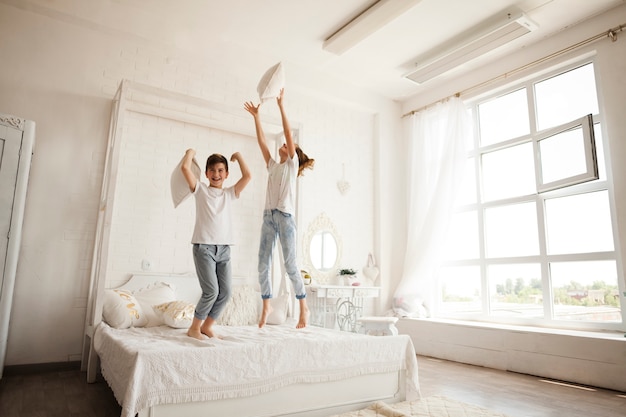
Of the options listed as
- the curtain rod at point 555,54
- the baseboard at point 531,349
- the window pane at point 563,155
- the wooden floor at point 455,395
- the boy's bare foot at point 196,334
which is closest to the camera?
the wooden floor at point 455,395

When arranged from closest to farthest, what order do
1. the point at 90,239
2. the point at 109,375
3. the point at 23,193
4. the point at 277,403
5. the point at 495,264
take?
1. the point at 277,403
2. the point at 109,375
3. the point at 23,193
4. the point at 90,239
5. the point at 495,264

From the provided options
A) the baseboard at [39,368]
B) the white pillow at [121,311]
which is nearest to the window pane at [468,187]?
the white pillow at [121,311]

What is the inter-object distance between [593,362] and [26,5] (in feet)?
20.1

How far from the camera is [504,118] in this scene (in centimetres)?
536

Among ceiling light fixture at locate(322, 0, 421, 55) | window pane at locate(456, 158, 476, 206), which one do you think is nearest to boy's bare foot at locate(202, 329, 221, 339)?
ceiling light fixture at locate(322, 0, 421, 55)

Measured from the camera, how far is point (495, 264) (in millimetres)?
5176

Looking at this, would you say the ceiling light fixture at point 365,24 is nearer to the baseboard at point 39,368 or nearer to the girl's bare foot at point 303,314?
the girl's bare foot at point 303,314

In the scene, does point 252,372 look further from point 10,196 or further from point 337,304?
point 337,304

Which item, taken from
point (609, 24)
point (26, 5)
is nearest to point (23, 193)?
point (26, 5)

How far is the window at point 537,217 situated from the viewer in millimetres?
4281

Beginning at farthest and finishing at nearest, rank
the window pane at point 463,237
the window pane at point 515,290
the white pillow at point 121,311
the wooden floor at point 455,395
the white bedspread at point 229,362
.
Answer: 1. the window pane at point 463,237
2. the window pane at point 515,290
3. the white pillow at point 121,311
4. the wooden floor at point 455,395
5. the white bedspread at point 229,362

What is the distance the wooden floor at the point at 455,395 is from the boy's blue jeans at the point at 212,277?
0.79 m

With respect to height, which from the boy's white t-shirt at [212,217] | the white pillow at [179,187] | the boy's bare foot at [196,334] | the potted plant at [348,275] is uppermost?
the white pillow at [179,187]

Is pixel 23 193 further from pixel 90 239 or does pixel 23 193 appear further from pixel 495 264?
pixel 495 264
